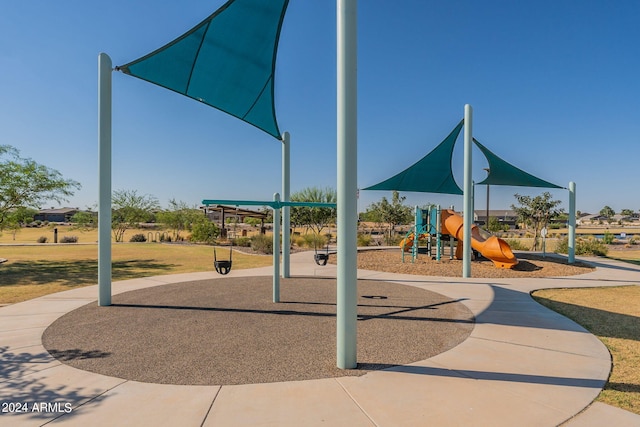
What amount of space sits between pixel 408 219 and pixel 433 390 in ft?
119

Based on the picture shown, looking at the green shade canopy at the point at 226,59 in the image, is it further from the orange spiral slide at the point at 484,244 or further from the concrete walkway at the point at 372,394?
the orange spiral slide at the point at 484,244

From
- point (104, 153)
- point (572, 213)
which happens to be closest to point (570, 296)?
point (572, 213)

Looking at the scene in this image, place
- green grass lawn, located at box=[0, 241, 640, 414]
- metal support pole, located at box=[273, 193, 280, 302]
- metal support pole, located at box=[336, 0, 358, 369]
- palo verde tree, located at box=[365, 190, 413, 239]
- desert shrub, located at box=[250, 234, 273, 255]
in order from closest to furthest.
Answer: green grass lawn, located at box=[0, 241, 640, 414], metal support pole, located at box=[336, 0, 358, 369], metal support pole, located at box=[273, 193, 280, 302], desert shrub, located at box=[250, 234, 273, 255], palo verde tree, located at box=[365, 190, 413, 239]

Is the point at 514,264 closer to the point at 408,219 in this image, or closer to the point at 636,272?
the point at 636,272

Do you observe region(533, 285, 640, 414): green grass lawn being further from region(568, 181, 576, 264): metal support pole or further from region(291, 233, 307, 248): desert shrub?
region(291, 233, 307, 248): desert shrub

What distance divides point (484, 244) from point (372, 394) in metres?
12.5

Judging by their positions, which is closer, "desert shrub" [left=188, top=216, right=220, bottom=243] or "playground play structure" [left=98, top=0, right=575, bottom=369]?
"playground play structure" [left=98, top=0, right=575, bottom=369]

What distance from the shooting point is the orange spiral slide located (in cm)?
1348

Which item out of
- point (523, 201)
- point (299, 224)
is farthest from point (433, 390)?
point (523, 201)

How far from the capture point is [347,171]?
414cm

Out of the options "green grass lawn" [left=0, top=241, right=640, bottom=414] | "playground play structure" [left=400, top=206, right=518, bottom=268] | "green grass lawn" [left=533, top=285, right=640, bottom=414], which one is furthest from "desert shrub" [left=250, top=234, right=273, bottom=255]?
"green grass lawn" [left=533, top=285, right=640, bottom=414]

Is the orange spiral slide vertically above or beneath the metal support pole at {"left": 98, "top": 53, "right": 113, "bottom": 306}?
beneath

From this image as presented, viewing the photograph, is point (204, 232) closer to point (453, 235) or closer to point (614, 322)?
point (453, 235)

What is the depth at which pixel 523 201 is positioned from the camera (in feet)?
100
